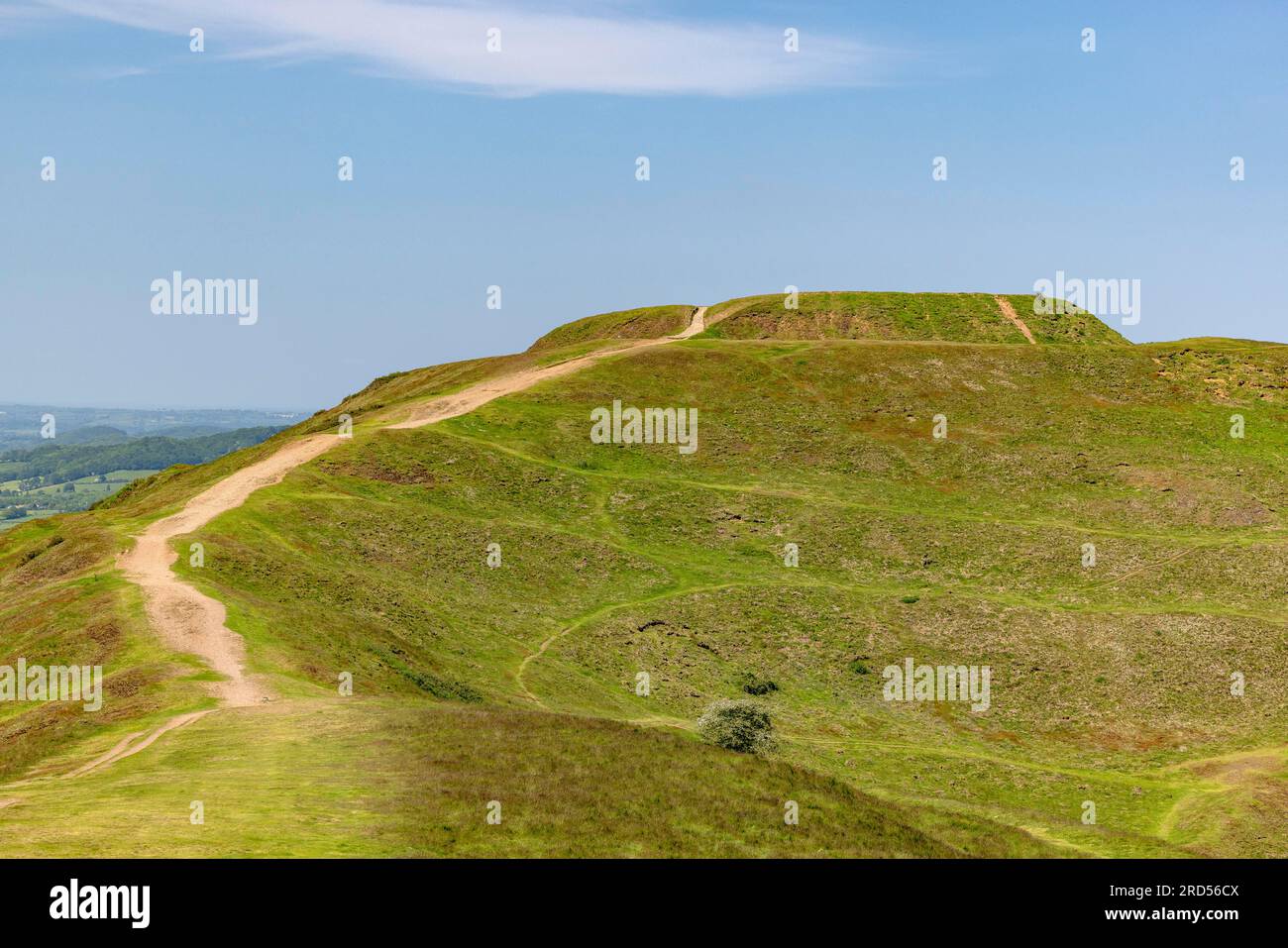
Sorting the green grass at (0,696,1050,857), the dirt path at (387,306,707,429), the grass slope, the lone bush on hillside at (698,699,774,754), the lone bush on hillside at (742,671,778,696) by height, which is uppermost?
the grass slope

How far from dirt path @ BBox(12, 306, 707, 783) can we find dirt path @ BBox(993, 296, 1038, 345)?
54.5 m

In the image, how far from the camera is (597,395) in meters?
103

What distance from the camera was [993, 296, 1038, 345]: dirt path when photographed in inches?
4862

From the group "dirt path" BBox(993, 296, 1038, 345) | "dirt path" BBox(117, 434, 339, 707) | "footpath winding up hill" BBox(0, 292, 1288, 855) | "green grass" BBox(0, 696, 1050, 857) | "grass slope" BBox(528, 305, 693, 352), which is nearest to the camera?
"green grass" BBox(0, 696, 1050, 857)

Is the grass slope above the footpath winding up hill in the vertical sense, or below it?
above

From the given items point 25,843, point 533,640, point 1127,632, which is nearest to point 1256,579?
point 1127,632

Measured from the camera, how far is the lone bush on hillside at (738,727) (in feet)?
159

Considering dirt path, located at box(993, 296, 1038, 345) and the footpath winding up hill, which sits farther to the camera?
dirt path, located at box(993, 296, 1038, 345)

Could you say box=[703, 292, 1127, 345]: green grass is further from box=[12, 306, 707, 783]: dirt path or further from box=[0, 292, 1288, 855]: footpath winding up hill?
box=[12, 306, 707, 783]: dirt path

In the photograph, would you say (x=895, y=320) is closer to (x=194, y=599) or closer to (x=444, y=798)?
(x=194, y=599)

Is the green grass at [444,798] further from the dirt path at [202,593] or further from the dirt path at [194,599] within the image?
the dirt path at [194,599]

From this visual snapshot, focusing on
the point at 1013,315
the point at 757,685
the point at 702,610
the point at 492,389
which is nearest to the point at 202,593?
the point at 757,685

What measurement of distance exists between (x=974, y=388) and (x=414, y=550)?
2312 inches

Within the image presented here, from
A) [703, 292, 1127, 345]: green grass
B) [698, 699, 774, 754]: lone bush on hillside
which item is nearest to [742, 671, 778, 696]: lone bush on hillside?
[698, 699, 774, 754]: lone bush on hillside
